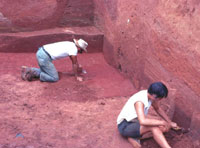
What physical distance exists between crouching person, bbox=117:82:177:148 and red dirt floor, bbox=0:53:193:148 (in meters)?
0.18

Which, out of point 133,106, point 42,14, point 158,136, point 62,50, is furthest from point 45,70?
point 158,136

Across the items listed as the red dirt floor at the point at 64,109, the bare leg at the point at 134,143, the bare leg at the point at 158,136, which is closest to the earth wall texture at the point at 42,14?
the red dirt floor at the point at 64,109

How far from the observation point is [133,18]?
5117mm

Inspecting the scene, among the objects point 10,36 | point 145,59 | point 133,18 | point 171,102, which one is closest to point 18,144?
point 171,102

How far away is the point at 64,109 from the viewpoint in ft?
14.6

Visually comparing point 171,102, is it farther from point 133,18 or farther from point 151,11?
point 133,18

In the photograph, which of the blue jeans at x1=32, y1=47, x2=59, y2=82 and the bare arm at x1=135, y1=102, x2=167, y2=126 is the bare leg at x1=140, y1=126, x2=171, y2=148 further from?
the blue jeans at x1=32, y1=47, x2=59, y2=82

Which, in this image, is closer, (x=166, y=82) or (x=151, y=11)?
(x=166, y=82)

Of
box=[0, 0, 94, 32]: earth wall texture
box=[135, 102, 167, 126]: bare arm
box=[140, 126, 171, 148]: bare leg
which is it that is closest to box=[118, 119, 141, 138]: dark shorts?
box=[140, 126, 171, 148]: bare leg

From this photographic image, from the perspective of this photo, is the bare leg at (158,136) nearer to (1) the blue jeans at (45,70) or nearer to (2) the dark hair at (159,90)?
(2) the dark hair at (159,90)

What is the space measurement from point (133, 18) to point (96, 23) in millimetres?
1949

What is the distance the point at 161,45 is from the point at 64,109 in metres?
1.64

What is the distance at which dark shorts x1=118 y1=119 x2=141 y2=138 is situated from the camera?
3.59 m

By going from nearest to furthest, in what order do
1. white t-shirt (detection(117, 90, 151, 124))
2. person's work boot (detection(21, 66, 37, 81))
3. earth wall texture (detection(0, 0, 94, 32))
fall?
white t-shirt (detection(117, 90, 151, 124)) < person's work boot (detection(21, 66, 37, 81)) < earth wall texture (detection(0, 0, 94, 32))
